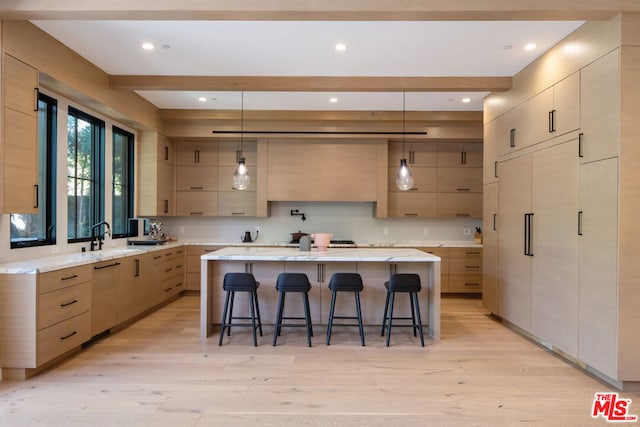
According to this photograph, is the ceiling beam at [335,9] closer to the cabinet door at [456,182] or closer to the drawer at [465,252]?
the cabinet door at [456,182]

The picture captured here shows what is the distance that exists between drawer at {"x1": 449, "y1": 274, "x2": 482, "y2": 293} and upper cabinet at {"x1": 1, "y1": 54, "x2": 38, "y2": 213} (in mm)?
5451

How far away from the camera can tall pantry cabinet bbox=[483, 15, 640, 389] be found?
276cm

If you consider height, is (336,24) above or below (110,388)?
above

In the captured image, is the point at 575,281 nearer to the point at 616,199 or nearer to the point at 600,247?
the point at 600,247

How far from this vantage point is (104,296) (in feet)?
12.6

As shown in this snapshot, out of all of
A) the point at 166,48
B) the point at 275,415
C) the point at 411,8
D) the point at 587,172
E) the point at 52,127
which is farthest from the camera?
the point at 52,127

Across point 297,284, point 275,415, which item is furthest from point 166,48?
point 275,415

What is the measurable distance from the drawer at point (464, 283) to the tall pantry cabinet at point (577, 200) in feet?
5.07

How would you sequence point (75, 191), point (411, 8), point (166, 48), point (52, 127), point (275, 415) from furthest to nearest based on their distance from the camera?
point (75, 191) → point (52, 127) → point (166, 48) → point (411, 8) → point (275, 415)

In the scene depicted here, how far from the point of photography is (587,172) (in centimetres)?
307

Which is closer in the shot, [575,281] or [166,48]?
[575,281]

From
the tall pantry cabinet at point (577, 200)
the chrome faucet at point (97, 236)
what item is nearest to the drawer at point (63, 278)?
the chrome faucet at point (97, 236)

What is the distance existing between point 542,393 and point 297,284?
7.12 ft

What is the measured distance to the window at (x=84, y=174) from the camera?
170 inches
